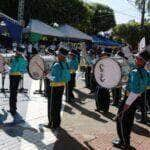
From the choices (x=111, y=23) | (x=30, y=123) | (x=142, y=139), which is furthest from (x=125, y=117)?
(x=111, y=23)

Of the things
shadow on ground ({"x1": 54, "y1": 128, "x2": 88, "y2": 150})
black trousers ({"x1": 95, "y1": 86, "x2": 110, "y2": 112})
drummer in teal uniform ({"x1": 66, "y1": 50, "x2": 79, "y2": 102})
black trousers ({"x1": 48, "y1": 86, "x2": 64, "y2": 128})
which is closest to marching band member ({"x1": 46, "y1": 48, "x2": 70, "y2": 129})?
black trousers ({"x1": 48, "y1": 86, "x2": 64, "y2": 128})

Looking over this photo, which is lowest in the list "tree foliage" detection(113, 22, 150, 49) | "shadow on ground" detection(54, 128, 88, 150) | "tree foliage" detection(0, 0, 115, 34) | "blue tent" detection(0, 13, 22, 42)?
"shadow on ground" detection(54, 128, 88, 150)

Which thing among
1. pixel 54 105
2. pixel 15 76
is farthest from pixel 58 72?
pixel 15 76

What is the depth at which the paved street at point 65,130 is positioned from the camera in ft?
32.4

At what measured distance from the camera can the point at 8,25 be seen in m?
18.0

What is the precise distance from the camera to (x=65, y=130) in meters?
11.4

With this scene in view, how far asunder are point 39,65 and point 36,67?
0.84 feet

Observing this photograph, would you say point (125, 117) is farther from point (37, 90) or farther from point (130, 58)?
point (37, 90)

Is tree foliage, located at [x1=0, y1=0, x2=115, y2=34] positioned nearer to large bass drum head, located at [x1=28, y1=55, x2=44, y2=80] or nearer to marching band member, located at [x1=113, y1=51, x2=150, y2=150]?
large bass drum head, located at [x1=28, y1=55, x2=44, y2=80]

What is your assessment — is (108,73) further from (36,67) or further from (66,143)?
(36,67)

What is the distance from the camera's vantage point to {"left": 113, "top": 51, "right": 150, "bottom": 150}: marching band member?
9523 millimetres

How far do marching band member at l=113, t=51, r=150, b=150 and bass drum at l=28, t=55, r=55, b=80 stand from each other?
20.1 ft

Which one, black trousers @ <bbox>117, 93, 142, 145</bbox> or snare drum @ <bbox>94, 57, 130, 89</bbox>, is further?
snare drum @ <bbox>94, 57, 130, 89</bbox>

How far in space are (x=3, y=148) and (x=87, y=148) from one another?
176 centimetres
